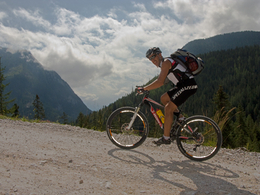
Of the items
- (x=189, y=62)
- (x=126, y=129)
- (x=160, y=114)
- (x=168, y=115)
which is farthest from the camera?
(x=126, y=129)

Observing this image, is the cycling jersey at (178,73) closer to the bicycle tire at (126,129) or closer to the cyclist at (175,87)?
the cyclist at (175,87)

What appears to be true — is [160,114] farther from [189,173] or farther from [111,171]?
[111,171]

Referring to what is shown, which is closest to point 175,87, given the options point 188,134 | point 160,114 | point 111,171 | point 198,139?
point 160,114

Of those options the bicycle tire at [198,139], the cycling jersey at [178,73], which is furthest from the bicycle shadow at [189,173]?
the cycling jersey at [178,73]

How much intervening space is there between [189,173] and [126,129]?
7.15 ft

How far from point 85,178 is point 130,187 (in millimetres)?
782

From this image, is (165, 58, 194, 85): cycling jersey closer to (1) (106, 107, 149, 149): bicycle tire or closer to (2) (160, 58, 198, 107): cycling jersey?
(2) (160, 58, 198, 107): cycling jersey

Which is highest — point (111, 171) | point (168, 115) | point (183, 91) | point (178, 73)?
point (178, 73)

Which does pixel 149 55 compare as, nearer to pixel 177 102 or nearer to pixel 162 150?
pixel 177 102

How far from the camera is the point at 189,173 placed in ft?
13.0

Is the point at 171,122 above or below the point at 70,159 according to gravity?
above

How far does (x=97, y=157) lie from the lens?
4.27 metres

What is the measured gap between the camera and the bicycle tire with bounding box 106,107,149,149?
549 centimetres

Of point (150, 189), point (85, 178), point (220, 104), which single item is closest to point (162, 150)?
point (150, 189)
